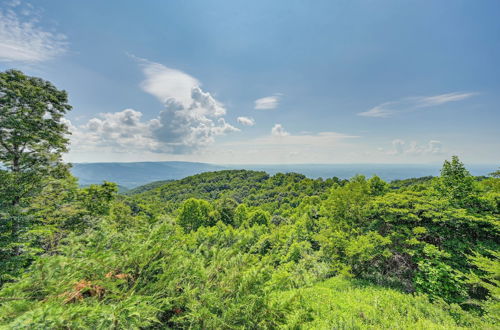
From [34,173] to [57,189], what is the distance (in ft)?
4.74

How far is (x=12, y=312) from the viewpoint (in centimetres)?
211

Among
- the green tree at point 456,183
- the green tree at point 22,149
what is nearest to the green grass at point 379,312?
the green tree at point 456,183

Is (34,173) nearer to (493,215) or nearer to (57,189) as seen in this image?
(57,189)

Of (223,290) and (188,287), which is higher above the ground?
(188,287)

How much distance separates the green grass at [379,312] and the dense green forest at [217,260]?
66 mm

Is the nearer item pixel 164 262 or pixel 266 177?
pixel 164 262

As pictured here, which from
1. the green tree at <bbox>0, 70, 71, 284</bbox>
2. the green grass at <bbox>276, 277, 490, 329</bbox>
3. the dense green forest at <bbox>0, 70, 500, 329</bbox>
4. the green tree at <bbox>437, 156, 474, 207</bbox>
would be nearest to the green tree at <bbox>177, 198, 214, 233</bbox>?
the dense green forest at <bbox>0, 70, 500, 329</bbox>

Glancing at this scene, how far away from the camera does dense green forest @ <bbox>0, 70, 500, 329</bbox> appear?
266 centimetres

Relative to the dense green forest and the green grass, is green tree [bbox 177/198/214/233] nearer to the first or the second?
the dense green forest

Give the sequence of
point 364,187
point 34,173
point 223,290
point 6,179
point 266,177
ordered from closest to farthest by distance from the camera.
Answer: point 223,290 → point 6,179 → point 34,173 → point 364,187 → point 266,177

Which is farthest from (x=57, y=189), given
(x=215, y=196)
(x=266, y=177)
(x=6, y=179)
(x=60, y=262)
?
(x=266, y=177)

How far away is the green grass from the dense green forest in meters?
0.07

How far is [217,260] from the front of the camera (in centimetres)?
405

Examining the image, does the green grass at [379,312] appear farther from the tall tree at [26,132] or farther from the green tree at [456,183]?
the tall tree at [26,132]
